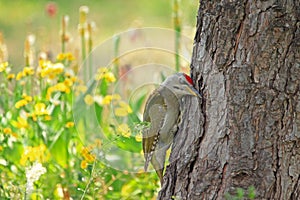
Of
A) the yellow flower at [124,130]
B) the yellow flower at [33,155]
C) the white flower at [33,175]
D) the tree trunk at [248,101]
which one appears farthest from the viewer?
the yellow flower at [33,155]

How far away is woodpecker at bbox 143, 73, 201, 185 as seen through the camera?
295 cm

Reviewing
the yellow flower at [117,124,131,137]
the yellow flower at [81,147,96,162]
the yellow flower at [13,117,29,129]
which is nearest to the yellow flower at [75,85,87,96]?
the yellow flower at [13,117,29,129]

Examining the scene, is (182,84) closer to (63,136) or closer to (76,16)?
(63,136)

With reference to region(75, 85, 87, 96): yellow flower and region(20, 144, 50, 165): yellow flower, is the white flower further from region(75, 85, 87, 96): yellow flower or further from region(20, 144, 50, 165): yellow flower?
region(75, 85, 87, 96): yellow flower

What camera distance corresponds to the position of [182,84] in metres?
2.94

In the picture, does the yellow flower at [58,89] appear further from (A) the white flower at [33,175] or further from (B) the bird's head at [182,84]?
(B) the bird's head at [182,84]

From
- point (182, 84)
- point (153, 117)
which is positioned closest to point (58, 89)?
point (153, 117)

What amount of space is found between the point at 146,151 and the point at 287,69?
67 centimetres

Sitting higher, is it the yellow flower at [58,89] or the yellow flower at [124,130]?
the yellow flower at [124,130]

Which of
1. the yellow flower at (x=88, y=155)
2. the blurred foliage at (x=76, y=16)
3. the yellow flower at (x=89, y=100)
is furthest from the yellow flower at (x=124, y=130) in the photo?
the blurred foliage at (x=76, y=16)

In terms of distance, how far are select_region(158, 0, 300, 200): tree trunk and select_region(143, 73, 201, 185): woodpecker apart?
3.2 inches

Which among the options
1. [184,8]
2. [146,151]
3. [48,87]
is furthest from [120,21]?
[146,151]

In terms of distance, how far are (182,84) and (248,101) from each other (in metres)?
0.25

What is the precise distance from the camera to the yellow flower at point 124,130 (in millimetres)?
3195
